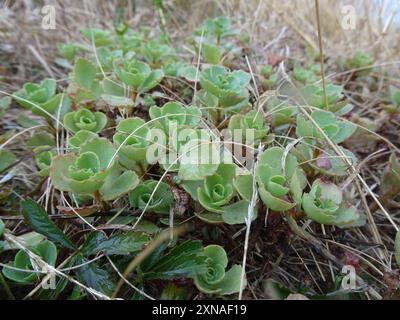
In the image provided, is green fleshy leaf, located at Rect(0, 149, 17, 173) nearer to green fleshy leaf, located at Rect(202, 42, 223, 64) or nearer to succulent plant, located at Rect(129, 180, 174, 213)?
succulent plant, located at Rect(129, 180, 174, 213)

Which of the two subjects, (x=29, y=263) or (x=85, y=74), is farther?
(x=85, y=74)

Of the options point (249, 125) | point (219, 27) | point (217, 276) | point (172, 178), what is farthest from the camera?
point (219, 27)

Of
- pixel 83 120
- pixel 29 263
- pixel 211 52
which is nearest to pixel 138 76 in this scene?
pixel 83 120

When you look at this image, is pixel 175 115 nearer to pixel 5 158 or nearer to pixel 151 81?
pixel 151 81

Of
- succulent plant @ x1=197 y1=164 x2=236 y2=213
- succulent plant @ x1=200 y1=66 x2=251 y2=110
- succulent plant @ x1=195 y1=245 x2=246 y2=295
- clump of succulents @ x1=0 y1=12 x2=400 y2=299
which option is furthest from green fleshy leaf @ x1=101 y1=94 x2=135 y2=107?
succulent plant @ x1=195 y1=245 x2=246 y2=295

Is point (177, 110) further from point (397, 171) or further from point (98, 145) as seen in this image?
point (397, 171)

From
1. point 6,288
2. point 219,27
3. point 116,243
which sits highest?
point 219,27
